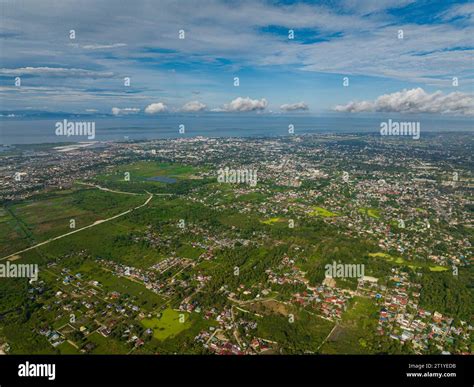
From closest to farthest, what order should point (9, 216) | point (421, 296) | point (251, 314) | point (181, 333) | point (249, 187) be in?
point (181, 333), point (251, 314), point (421, 296), point (9, 216), point (249, 187)

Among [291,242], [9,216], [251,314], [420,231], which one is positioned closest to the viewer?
[251,314]

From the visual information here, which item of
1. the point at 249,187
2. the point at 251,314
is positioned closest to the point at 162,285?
the point at 251,314

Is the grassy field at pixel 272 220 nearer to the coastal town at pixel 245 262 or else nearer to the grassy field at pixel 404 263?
the coastal town at pixel 245 262

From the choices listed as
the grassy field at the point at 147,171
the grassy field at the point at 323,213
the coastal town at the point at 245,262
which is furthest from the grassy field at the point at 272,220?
the grassy field at the point at 147,171
